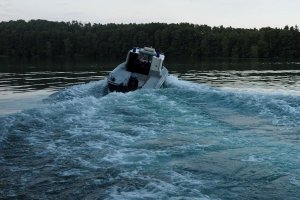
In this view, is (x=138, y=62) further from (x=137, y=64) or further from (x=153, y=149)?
(x=153, y=149)

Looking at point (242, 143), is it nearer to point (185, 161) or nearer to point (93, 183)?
point (185, 161)

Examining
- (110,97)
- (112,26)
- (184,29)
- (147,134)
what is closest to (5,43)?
(112,26)

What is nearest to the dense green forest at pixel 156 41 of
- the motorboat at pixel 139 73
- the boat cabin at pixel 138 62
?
the boat cabin at pixel 138 62

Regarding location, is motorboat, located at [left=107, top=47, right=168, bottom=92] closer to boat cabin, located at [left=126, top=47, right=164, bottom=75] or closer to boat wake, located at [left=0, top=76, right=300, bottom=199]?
boat cabin, located at [left=126, top=47, right=164, bottom=75]

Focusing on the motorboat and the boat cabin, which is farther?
the boat cabin

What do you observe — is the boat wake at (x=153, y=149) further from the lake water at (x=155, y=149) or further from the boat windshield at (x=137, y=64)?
the boat windshield at (x=137, y=64)

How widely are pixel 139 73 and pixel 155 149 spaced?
56.6 feet

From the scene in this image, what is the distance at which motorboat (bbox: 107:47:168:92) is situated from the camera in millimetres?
24016

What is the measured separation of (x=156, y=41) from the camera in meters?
126

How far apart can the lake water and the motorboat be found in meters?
4.54

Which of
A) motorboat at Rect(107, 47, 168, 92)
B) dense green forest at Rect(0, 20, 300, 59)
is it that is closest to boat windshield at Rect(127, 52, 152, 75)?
motorboat at Rect(107, 47, 168, 92)

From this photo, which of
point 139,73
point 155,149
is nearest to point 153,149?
point 155,149

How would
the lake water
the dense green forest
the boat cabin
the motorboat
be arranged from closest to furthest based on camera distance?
the lake water
the motorboat
the boat cabin
the dense green forest

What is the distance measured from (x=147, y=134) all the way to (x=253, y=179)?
490cm
